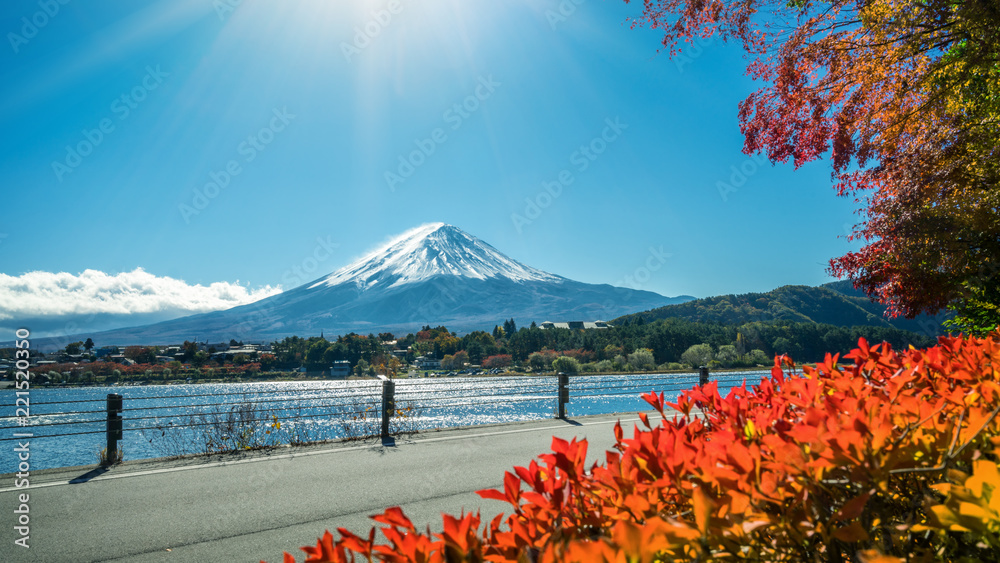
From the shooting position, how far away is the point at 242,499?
176 inches

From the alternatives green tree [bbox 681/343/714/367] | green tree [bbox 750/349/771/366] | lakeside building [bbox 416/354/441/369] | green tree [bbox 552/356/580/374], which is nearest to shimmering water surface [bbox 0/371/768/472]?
green tree [bbox 552/356/580/374]

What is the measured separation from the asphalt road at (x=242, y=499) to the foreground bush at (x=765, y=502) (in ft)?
7.47

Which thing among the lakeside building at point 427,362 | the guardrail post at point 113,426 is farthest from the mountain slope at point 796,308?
the guardrail post at point 113,426

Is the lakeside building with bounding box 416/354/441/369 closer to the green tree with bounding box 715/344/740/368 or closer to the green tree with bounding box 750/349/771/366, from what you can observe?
the green tree with bounding box 715/344/740/368

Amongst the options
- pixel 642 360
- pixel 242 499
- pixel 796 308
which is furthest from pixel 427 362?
pixel 242 499

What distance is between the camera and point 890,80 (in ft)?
16.9

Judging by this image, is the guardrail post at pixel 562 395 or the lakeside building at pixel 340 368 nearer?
the guardrail post at pixel 562 395

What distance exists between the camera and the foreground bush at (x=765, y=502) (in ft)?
2.12

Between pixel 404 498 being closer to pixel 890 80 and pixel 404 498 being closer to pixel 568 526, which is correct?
pixel 568 526

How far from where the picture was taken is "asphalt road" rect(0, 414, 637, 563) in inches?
138

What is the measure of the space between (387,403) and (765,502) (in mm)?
7233

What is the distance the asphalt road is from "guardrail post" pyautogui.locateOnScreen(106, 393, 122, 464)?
0.30m

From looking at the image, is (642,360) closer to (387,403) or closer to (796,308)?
(796,308)

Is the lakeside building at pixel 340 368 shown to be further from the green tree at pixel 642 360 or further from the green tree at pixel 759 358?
the green tree at pixel 759 358
